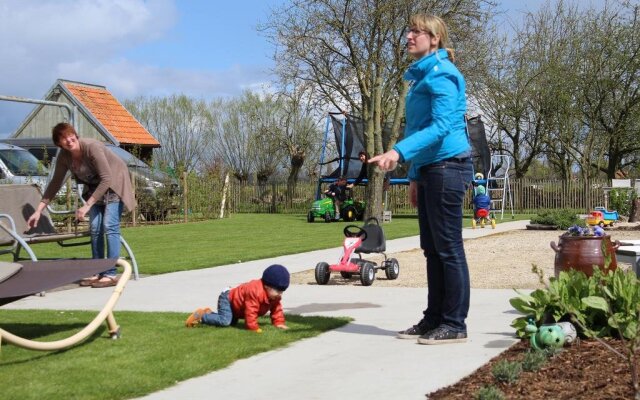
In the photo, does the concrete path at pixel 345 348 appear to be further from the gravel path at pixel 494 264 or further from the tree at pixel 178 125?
the tree at pixel 178 125

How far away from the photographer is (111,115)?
3925cm

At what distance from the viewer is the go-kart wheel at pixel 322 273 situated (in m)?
9.43

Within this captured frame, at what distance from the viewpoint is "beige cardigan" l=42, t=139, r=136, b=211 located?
8953mm

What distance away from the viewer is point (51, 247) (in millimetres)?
15961

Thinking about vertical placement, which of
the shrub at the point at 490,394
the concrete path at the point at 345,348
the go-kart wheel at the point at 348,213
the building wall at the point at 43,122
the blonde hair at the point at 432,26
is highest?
the building wall at the point at 43,122

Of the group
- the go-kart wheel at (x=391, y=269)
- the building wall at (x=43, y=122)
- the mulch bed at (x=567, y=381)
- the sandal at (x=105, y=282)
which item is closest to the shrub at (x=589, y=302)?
the mulch bed at (x=567, y=381)

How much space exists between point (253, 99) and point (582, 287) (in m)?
44.8

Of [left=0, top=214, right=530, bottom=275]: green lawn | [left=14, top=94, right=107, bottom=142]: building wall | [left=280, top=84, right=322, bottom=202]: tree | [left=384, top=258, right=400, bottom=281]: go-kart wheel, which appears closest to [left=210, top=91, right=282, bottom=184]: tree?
[left=280, top=84, right=322, bottom=202]: tree

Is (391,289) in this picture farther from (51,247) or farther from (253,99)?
(253,99)

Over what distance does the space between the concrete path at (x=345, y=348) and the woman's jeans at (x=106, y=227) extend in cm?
47

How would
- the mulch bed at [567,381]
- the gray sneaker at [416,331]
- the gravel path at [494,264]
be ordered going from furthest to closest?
the gravel path at [494,264], the gray sneaker at [416,331], the mulch bed at [567,381]

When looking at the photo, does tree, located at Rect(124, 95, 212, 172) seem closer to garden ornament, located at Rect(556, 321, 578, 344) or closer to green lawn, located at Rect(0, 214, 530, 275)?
green lawn, located at Rect(0, 214, 530, 275)

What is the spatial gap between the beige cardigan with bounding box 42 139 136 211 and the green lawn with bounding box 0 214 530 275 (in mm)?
1832

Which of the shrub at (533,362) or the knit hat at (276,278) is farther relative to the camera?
the knit hat at (276,278)
